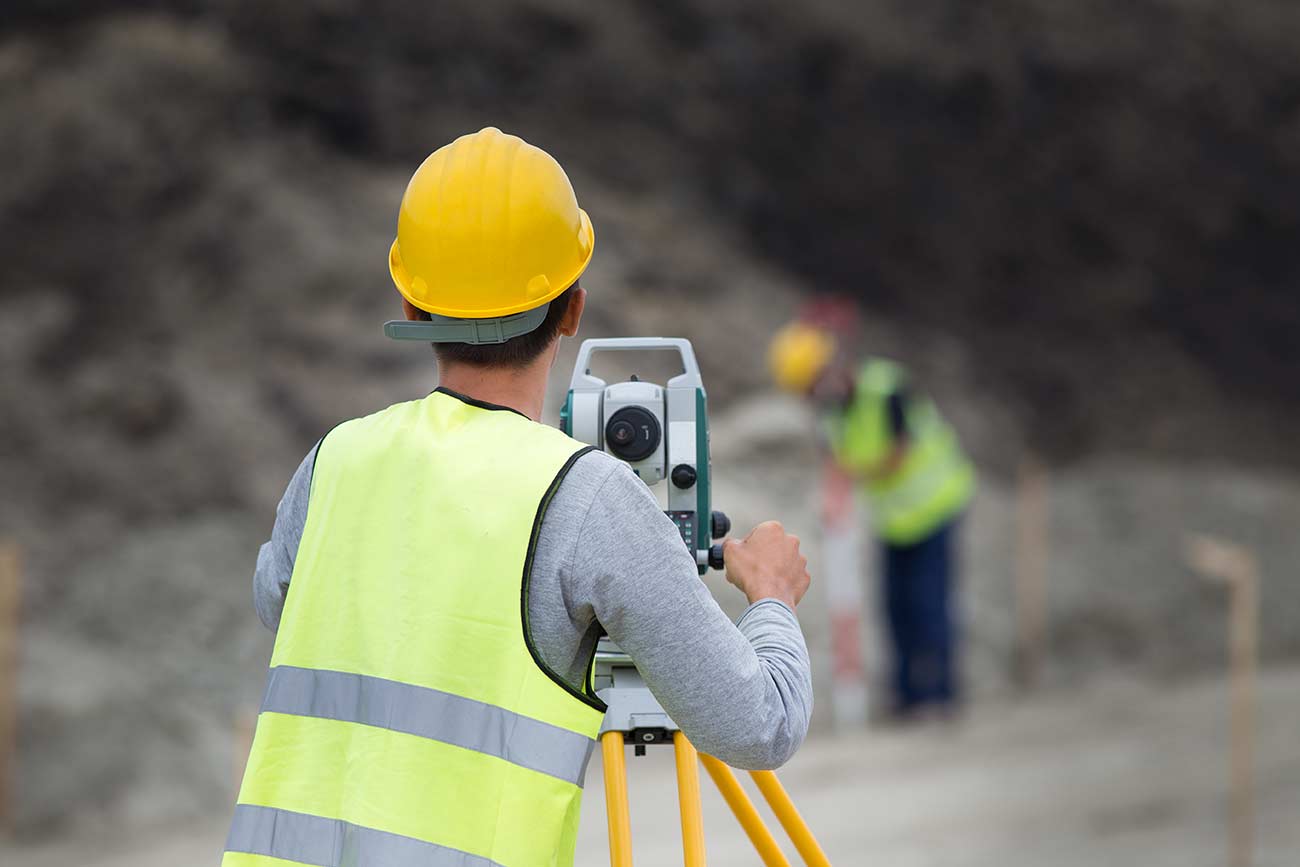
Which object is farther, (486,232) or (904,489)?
(904,489)

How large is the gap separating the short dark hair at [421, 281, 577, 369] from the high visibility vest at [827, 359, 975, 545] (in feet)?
16.1

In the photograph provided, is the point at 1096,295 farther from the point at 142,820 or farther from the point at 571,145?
the point at 142,820

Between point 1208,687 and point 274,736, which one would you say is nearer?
point 274,736

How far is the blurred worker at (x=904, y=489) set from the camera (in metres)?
6.25

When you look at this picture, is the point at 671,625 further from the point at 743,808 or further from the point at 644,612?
the point at 743,808

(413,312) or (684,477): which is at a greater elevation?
(413,312)

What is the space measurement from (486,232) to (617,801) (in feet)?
2.04

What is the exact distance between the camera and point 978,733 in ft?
21.0

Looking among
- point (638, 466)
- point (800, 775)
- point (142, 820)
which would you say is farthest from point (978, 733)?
point (638, 466)

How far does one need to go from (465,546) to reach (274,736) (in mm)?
259

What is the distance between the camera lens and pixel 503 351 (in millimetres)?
1382

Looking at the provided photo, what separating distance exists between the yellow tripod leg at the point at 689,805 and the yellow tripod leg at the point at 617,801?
2.3 inches

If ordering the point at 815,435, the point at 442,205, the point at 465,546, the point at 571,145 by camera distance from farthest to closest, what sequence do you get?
1. the point at 571,145
2. the point at 815,435
3. the point at 442,205
4. the point at 465,546

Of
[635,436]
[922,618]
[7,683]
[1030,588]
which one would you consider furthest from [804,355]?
[635,436]
